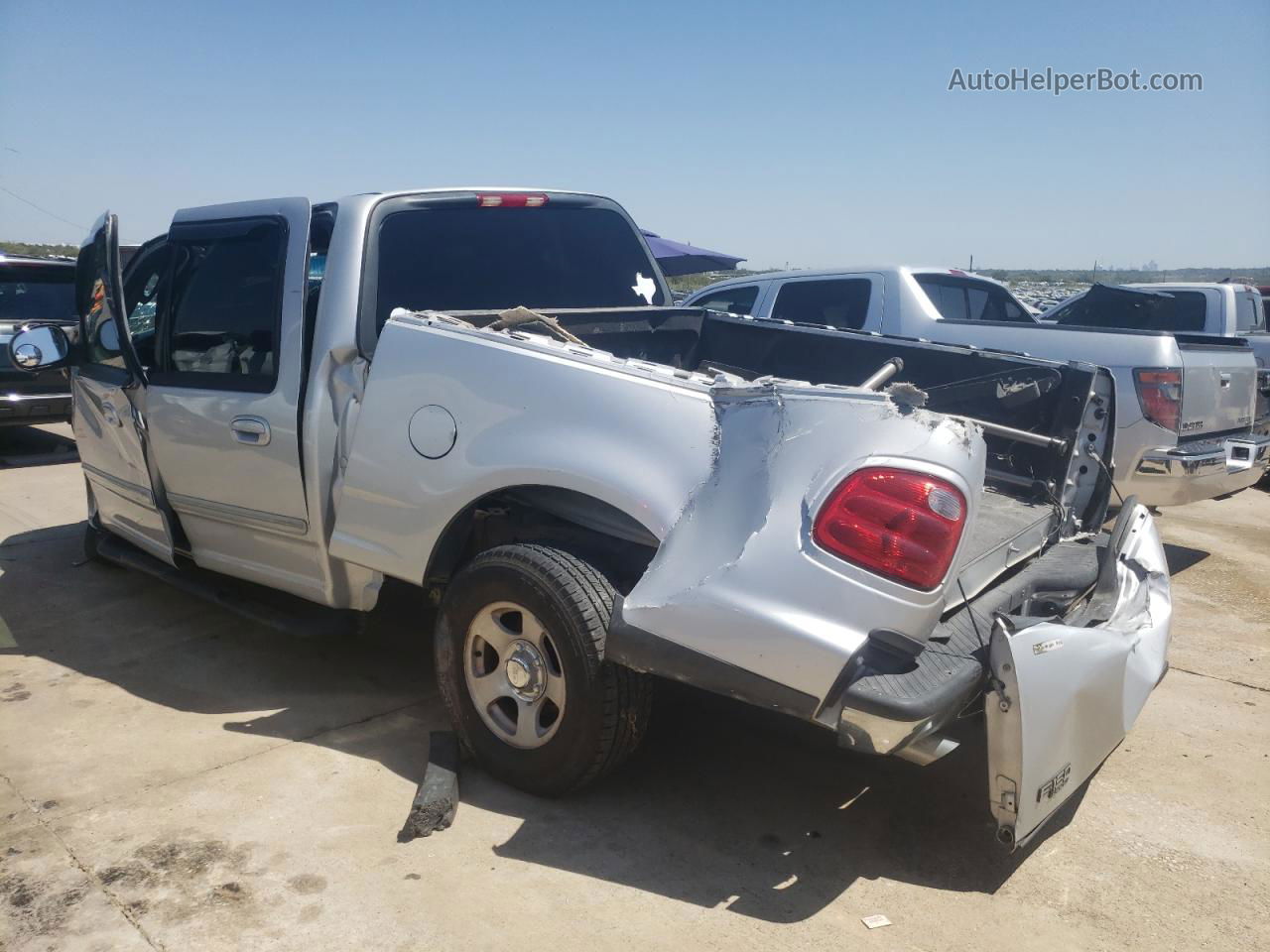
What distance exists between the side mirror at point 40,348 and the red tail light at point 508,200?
2144mm

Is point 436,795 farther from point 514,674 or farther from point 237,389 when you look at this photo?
point 237,389

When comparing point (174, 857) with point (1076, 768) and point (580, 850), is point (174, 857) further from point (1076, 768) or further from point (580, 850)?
point (1076, 768)

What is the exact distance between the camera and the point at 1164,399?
5941 mm

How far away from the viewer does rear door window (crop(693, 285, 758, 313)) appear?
8797 millimetres

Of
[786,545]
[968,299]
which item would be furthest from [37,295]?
[786,545]

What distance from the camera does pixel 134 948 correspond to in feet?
8.25

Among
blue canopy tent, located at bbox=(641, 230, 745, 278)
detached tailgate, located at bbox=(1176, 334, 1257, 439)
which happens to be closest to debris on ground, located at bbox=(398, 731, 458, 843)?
detached tailgate, located at bbox=(1176, 334, 1257, 439)

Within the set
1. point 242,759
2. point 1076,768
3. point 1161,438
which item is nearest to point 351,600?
point 242,759

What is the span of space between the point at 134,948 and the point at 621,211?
364cm

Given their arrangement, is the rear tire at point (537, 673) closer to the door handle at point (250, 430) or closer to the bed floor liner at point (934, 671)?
the bed floor liner at point (934, 671)

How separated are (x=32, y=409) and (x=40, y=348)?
5185 millimetres

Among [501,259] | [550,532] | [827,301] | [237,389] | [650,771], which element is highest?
[501,259]

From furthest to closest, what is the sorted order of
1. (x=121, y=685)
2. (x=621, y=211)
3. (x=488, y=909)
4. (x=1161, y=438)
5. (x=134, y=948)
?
1. (x=1161, y=438)
2. (x=621, y=211)
3. (x=121, y=685)
4. (x=488, y=909)
5. (x=134, y=948)

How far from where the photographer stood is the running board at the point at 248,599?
4078mm
